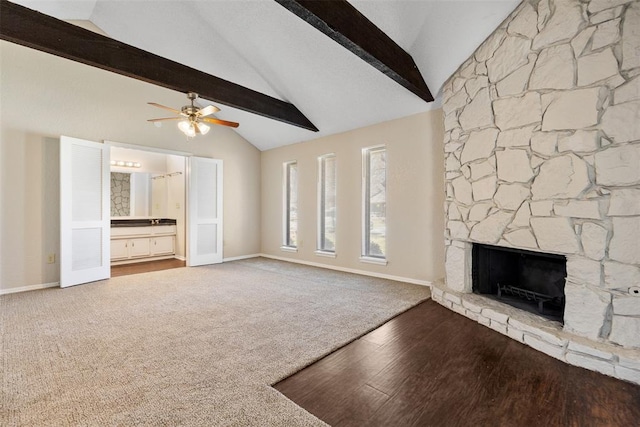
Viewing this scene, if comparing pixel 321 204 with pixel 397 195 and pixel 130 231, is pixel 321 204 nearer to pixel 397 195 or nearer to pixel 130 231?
pixel 397 195

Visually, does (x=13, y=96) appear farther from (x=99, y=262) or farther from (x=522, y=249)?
(x=522, y=249)

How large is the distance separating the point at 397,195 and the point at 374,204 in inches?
21.6

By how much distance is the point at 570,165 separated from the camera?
7.29 ft

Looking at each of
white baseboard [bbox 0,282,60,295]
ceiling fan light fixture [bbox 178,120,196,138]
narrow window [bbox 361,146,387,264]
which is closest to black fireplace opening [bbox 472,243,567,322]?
narrow window [bbox 361,146,387,264]

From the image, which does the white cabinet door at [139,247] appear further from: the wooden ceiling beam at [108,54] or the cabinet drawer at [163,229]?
the wooden ceiling beam at [108,54]

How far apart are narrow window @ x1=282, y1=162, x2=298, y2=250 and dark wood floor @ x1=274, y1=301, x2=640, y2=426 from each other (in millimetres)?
4163

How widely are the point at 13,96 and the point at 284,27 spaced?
392cm

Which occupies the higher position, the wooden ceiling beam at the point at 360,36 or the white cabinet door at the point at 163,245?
the wooden ceiling beam at the point at 360,36

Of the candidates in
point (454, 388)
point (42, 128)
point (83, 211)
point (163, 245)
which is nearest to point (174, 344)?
point (454, 388)

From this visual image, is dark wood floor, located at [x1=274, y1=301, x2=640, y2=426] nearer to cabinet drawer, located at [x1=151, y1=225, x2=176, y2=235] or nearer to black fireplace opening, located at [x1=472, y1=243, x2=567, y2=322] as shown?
black fireplace opening, located at [x1=472, y1=243, x2=567, y2=322]

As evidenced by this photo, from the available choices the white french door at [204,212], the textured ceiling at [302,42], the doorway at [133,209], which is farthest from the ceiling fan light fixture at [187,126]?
the white french door at [204,212]

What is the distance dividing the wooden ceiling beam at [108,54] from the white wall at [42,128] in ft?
6.47

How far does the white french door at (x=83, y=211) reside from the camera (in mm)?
4164

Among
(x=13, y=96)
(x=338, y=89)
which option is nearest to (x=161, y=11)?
(x=13, y=96)
